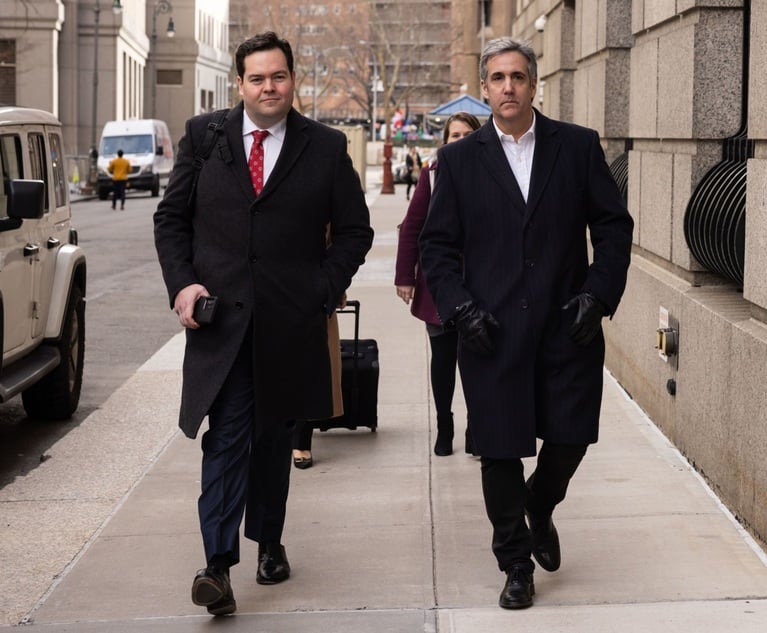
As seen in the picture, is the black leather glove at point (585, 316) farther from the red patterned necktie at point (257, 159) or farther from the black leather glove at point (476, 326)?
the red patterned necktie at point (257, 159)

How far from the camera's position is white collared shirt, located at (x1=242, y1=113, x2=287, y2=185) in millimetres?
5547

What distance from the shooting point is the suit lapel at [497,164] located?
5355 mm

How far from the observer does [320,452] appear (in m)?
8.47

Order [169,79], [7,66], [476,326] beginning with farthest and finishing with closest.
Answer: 1. [169,79]
2. [7,66]
3. [476,326]

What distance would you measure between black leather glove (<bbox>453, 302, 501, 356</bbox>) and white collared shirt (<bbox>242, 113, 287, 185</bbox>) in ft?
2.97

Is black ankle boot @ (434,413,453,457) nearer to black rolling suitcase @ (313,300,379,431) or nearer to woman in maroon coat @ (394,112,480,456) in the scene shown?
woman in maroon coat @ (394,112,480,456)

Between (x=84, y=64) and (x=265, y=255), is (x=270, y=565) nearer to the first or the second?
(x=265, y=255)

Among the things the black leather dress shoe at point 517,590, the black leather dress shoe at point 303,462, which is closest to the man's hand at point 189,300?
the black leather dress shoe at point 517,590

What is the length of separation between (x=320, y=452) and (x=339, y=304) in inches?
111

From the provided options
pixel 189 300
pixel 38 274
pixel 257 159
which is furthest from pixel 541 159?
pixel 38 274

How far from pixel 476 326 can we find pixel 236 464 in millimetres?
1003

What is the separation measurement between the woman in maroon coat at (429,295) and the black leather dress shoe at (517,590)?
230 centimetres

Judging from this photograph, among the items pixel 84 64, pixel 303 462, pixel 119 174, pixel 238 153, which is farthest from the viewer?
pixel 84 64

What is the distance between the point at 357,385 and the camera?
27.9 ft
